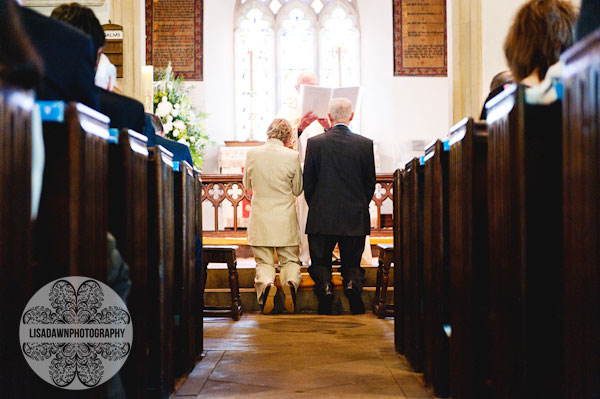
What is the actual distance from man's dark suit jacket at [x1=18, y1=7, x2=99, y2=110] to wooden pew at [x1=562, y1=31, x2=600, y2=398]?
1.40 meters

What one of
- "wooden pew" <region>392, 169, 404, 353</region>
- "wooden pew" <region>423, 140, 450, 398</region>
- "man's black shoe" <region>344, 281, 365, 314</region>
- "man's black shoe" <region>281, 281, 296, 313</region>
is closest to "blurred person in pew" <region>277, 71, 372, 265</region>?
"man's black shoe" <region>281, 281, 296, 313</region>

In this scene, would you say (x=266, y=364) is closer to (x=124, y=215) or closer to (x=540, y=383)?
(x=124, y=215)

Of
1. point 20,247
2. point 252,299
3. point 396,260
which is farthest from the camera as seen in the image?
point 252,299

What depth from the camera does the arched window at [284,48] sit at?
12.8 metres

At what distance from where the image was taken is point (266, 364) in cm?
367

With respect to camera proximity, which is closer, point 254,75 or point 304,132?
point 304,132

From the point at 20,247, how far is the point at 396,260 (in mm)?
2918

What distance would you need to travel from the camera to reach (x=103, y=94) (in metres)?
2.78

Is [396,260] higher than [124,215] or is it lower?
lower

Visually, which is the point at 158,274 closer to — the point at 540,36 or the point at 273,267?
the point at 540,36

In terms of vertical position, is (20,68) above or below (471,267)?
above

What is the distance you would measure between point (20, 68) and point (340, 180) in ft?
14.0

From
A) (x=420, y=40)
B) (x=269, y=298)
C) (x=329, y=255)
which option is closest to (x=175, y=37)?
(x=420, y=40)

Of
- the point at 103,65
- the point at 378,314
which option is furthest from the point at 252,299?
the point at 103,65
